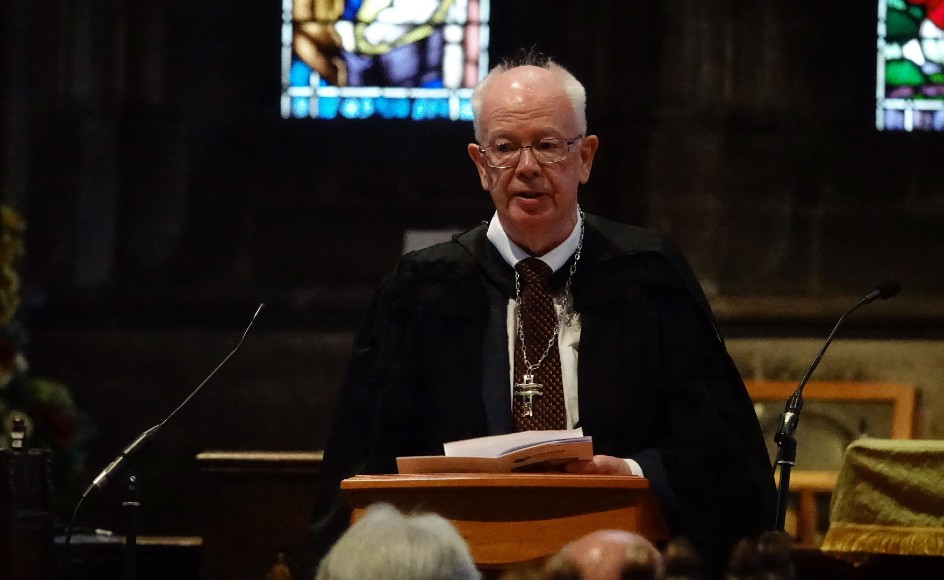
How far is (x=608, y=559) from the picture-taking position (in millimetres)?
2322

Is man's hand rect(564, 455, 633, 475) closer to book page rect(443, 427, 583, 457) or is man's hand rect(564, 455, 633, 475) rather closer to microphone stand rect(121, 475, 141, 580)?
book page rect(443, 427, 583, 457)

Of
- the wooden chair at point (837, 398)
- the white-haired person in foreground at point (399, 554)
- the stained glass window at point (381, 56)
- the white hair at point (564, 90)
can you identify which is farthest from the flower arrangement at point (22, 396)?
the white-haired person in foreground at point (399, 554)

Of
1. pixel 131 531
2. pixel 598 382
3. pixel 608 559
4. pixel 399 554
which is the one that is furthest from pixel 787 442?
pixel 399 554

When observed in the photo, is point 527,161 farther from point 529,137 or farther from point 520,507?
point 520,507

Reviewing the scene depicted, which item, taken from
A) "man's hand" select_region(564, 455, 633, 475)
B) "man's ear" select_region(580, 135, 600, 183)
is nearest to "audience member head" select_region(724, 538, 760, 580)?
"man's hand" select_region(564, 455, 633, 475)

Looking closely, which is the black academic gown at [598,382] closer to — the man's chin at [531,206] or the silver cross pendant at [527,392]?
the silver cross pendant at [527,392]

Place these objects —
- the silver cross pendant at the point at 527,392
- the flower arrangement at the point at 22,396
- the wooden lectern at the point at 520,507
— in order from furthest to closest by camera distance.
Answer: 1. the flower arrangement at the point at 22,396
2. the silver cross pendant at the point at 527,392
3. the wooden lectern at the point at 520,507

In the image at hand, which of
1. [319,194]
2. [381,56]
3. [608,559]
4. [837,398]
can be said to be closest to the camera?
[608,559]

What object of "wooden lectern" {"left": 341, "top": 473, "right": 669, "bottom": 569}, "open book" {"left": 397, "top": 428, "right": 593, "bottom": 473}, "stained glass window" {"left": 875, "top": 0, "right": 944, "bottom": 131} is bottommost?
"wooden lectern" {"left": 341, "top": 473, "right": 669, "bottom": 569}

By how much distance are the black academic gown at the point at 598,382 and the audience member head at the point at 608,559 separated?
1.67m

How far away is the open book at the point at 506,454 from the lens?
355 centimetres

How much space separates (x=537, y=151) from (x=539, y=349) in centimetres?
54

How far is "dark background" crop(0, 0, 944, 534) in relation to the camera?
9031mm

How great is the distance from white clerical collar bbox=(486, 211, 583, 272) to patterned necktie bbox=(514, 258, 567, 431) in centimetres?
2
